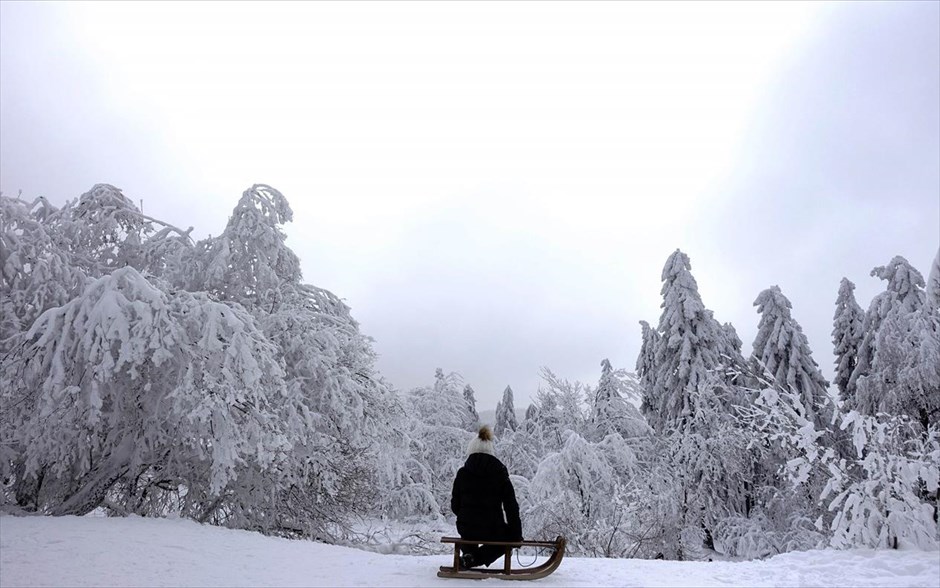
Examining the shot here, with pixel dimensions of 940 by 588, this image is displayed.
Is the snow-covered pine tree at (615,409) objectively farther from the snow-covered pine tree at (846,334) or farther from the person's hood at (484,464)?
the snow-covered pine tree at (846,334)

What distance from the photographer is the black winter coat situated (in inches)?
253

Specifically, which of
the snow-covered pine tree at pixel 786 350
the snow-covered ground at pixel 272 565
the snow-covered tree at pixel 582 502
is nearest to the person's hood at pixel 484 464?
the snow-covered ground at pixel 272 565

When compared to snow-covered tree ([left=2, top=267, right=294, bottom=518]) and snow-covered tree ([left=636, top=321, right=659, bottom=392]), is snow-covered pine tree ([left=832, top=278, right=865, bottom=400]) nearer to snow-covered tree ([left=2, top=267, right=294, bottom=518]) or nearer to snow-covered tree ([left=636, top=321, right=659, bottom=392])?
snow-covered tree ([left=636, top=321, right=659, bottom=392])

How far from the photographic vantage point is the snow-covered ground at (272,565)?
5441mm

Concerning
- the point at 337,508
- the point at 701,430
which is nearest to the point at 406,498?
the point at 337,508

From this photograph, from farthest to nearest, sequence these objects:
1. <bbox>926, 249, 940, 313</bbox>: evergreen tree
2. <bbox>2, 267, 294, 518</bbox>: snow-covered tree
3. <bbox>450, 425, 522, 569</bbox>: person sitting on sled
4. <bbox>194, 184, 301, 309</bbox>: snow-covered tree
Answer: <bbox>194, 184, 301, 309</bbox>: snow-covered tree → <bbox>2, 267, 294, 518</bbox>: snow-covered tree → <bbox>926, 249, 940, 313</bbox>: evergreen tree → <bbox>450, 425, 522, 569</bbox>: person sitting on sled

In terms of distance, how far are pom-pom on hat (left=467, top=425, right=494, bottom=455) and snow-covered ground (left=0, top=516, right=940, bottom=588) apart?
4.51 feet

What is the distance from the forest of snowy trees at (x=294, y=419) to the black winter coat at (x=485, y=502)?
3609 millimetres

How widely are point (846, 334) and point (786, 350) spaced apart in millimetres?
4413

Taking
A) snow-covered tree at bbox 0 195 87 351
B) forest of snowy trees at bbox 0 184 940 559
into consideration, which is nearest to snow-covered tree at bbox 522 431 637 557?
forest of snowy trees at bbox 0 184 940 559

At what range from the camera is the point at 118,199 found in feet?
40.3

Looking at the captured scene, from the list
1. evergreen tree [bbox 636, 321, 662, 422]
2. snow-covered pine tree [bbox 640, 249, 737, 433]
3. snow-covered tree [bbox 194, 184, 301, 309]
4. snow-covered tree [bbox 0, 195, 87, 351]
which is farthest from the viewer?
evergreen tree [bbox 636, 321, 662, 422]

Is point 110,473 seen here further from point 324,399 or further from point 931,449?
point 931,449

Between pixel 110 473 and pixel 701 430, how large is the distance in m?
19.4
